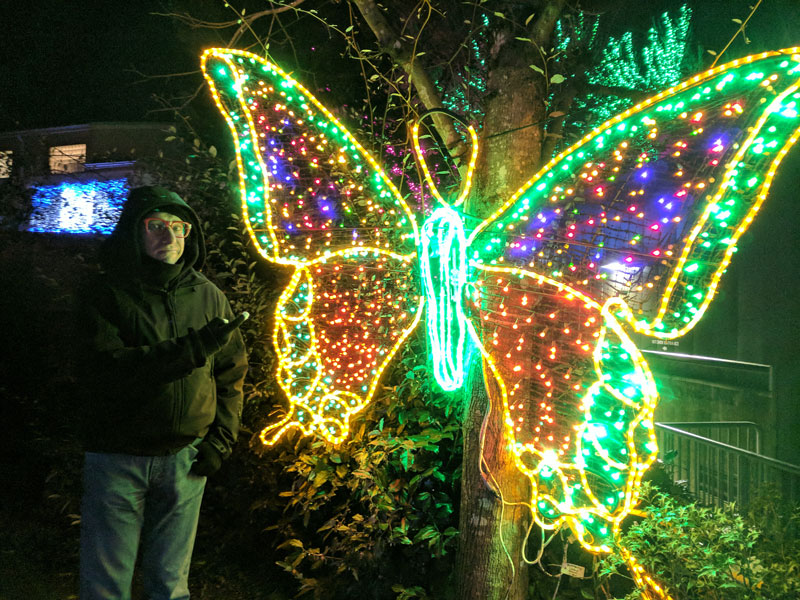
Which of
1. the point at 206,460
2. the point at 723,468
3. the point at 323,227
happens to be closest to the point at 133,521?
the point at 206,460

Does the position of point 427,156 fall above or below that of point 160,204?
above

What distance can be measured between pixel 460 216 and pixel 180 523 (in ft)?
6.22

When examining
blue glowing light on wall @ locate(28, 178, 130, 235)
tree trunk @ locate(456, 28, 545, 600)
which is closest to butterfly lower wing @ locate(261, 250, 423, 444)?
tree trunk @ locate(456, 28, 545, 600)

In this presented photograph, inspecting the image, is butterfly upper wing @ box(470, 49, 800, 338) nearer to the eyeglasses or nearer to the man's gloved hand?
the man's gloved hand

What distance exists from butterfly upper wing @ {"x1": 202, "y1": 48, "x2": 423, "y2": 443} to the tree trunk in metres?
0.52

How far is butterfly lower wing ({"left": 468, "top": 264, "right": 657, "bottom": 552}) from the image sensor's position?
1978 mm

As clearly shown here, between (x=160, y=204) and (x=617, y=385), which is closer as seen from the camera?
(x=617, y=385)

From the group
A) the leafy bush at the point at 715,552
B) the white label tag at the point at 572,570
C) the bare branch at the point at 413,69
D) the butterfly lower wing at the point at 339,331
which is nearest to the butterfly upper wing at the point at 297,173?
the butterfly lower wing at the point at 339,331

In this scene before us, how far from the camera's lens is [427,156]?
4039 mm

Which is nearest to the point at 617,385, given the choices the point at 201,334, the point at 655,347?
the point at 201,334

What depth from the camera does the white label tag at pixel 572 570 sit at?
2.65m

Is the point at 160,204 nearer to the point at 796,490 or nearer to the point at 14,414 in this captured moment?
the point at 14,414

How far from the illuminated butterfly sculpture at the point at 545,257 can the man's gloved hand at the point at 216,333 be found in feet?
1.93

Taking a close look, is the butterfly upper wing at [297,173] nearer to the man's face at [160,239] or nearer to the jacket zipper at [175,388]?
the man's face at [160,239]
